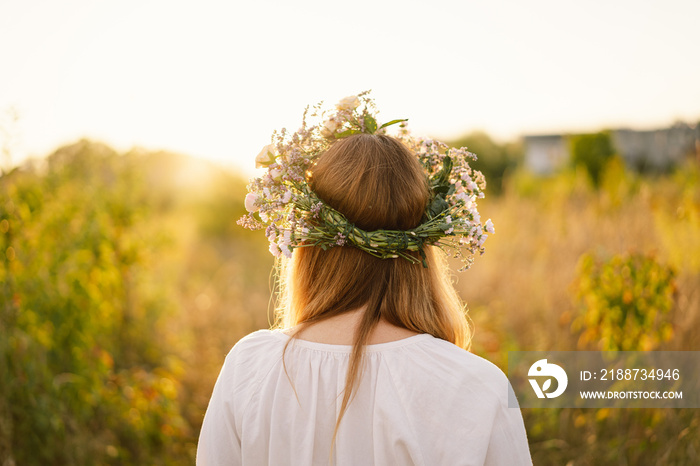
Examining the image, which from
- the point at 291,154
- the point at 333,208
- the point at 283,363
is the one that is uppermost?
the point at 291,154

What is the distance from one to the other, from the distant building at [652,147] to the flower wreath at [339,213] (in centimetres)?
337

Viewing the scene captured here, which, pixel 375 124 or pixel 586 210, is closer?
pixel 375 124


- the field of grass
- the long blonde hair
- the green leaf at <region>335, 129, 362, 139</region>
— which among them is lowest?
the field of grass

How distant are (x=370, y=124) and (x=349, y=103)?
99 mm

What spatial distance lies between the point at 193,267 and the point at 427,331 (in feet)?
21.8

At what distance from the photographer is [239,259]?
8.14 meters

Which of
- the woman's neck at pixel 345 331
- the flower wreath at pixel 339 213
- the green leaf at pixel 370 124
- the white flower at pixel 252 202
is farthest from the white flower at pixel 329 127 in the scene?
the woman's neck at pixel 345 331

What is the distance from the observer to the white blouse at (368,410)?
1.13 m

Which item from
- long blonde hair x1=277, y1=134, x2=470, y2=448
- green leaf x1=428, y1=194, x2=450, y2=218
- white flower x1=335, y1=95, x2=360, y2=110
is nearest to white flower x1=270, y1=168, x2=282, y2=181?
long blonde hair x1=277, y1=134, x2=470, y2=448

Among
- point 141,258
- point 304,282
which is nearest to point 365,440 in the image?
point 304,282

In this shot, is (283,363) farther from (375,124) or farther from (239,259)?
(239,259)

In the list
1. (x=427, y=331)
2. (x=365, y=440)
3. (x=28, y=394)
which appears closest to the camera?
(x=365, y=440)

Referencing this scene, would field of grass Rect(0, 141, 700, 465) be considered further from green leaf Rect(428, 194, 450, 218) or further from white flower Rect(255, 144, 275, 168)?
green leaf Rect(428, 194, 450, 218)

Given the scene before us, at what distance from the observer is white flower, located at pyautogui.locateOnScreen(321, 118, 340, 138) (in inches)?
59.9
